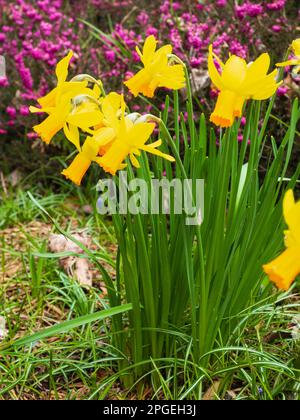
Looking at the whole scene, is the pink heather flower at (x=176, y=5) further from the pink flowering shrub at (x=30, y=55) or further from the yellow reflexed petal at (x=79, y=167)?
the yellow reflexed petal at (x=79, y=167)

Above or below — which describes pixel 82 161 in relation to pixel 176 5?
below

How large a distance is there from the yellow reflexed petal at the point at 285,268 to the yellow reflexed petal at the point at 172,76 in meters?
0.57

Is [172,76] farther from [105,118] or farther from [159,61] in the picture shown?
[105,118]

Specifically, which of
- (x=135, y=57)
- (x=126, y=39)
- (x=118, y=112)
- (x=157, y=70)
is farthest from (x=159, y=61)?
(x=126, y=39)

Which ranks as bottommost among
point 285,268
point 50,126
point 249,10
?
point 285,268

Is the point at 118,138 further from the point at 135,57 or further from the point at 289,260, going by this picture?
the point at 135,57

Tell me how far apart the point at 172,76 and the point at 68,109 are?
0.29 metres

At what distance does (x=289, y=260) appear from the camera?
1.25 m

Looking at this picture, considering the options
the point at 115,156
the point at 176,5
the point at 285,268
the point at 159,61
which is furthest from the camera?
the point at 176,5

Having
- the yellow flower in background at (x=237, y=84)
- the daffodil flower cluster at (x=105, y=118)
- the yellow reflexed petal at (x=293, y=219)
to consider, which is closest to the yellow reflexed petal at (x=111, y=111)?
the daffodil flower cluster at (x=105, y=118)

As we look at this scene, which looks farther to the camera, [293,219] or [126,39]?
[126,39]

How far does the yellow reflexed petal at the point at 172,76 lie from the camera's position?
5.22 ft

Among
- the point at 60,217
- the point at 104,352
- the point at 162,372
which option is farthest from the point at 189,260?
the point at 60,217

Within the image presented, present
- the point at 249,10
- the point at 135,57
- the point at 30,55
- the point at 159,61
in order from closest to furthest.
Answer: the point at 159,61 < the point at 249,10 < the point at 135,57 < the point at 30,55
